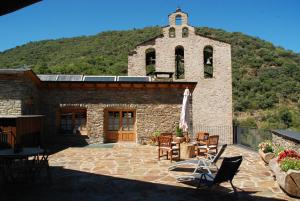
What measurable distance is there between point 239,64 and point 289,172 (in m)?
42.2

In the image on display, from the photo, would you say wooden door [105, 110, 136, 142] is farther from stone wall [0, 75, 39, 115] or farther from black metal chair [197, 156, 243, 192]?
black metal chair [197, 156, 243, 192]

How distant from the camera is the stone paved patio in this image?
662 cm

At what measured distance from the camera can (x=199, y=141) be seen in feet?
39.3

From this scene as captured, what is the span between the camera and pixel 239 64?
46781 mm

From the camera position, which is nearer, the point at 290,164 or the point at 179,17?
the point at 290,164

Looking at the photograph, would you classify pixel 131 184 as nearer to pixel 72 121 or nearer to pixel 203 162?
pixel 203 162

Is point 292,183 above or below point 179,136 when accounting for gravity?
below

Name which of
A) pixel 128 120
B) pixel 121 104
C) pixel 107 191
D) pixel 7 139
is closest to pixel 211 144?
pixel 107 191

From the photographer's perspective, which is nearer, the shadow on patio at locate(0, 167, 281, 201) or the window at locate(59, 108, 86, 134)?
the shadow on patio at locate(0, 167, 281, 201)

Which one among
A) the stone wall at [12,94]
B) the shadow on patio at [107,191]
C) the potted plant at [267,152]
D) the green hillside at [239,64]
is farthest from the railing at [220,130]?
the green hillside at [239,64]

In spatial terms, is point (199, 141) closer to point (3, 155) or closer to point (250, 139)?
point (250, 139)

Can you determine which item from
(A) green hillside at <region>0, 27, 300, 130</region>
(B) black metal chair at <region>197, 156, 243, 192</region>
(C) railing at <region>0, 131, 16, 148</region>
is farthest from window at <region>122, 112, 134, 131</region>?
(A) green hillside at <region>0, 27, 300, 130</region>

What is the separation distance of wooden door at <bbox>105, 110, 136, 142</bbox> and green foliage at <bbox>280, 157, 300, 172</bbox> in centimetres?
982

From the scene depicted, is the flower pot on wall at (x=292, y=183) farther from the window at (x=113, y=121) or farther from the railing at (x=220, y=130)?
the railing at (x=220, y=130)
